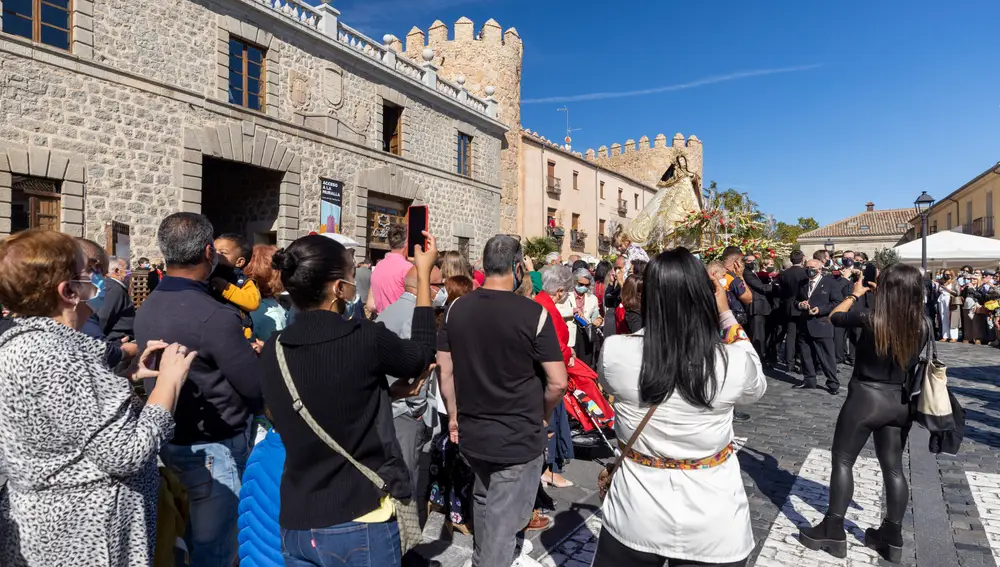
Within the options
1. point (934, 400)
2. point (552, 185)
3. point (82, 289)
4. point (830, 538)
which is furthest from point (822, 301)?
point (552, 185)

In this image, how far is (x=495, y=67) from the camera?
24.2m

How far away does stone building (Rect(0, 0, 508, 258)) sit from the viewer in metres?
10.1

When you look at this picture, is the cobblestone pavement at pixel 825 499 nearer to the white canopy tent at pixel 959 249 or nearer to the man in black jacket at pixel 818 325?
the man in black jacket at pixel 818 325

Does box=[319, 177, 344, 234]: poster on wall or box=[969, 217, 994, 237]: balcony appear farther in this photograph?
box=[969, 217, 994, 237]: balcony

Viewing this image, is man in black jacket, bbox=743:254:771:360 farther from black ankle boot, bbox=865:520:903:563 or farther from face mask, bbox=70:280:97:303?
face mask, bbox=70:280:97:303

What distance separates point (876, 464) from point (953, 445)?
2.10m

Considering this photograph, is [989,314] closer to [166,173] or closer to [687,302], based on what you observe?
[687,302]

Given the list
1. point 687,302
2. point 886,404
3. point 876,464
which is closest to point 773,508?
point 886,404

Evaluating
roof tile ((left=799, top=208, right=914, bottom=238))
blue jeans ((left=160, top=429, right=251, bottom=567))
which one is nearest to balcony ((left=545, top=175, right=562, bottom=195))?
blue jeans ((left=160, top=429, right=251, bottom=567))

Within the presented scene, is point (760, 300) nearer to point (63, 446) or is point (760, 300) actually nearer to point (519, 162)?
point (63, 446)

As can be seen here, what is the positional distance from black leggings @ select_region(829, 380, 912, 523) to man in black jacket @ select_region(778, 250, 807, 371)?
5.83m

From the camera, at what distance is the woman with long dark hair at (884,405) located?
11.3ft

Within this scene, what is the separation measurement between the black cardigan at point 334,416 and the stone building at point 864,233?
48912 millimetres

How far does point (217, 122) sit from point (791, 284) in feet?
40.3
